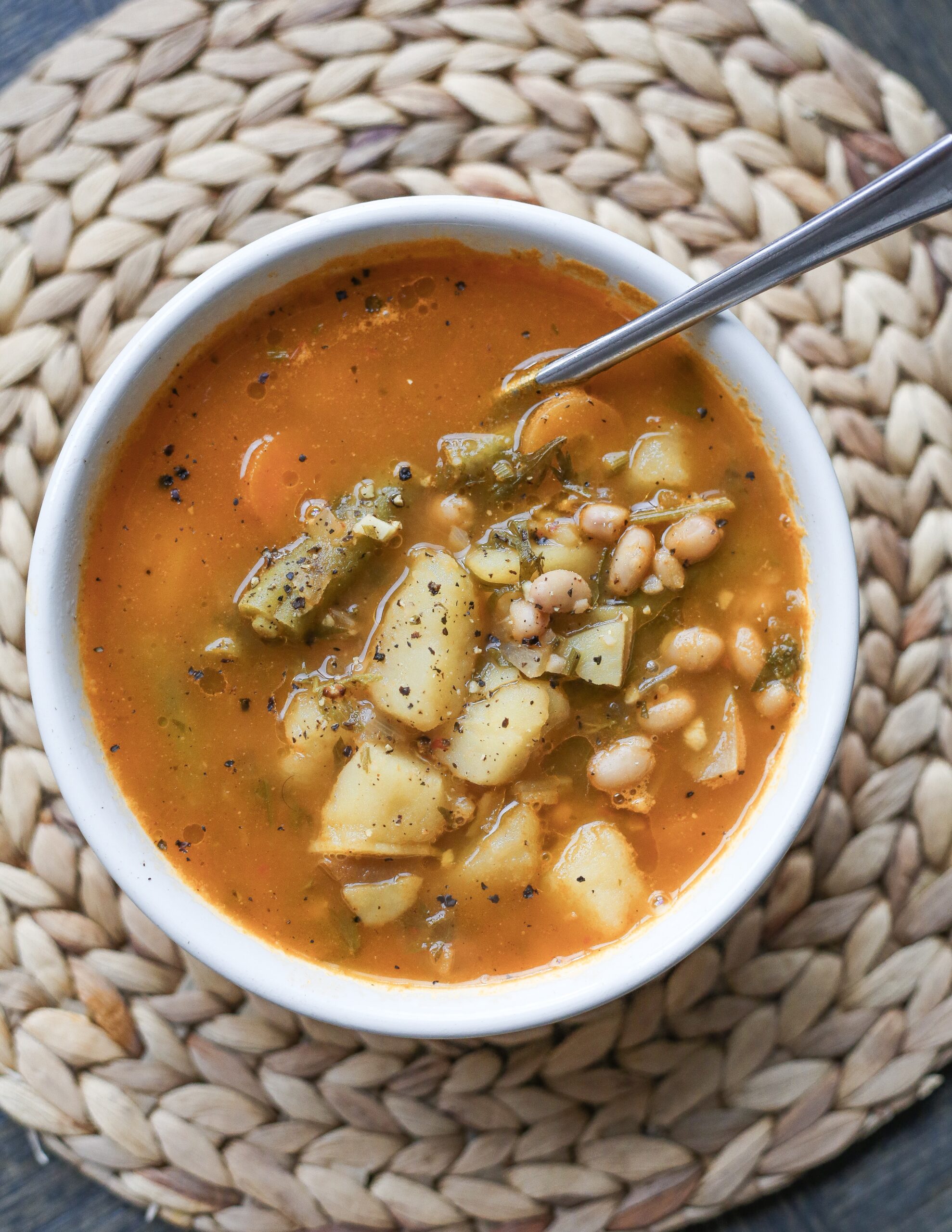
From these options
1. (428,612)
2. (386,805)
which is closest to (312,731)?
(386,805)

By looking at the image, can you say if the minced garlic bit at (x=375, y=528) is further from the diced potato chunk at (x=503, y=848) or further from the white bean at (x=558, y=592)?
the diced potato chunk at (x=503, y=848)

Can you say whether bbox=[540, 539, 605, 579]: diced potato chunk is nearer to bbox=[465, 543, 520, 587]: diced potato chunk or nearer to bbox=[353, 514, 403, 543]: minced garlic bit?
bbox=[465, 543, 520, 587]: diced potato chunk

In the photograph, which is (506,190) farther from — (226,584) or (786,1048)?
(786,1048)

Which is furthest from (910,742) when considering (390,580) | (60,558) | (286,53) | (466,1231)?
(286,53)

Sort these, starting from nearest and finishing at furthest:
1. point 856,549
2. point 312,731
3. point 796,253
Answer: point 796,253 → point 312,731 → point 856,549

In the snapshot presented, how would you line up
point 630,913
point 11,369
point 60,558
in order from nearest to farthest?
point 60,558
point 630,913
point 11,369

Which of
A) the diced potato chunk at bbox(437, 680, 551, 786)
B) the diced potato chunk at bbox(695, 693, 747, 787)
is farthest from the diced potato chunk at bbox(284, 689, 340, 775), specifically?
the diced potato chunk at bbox(695, 693, 747, 787)

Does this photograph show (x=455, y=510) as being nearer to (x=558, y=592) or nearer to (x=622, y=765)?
(x=558, y=592)
